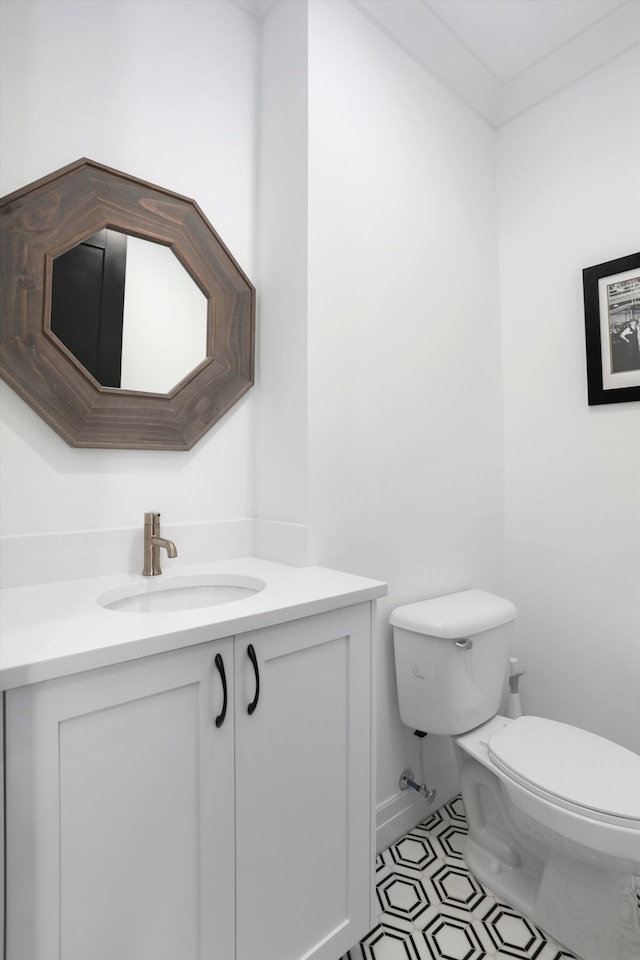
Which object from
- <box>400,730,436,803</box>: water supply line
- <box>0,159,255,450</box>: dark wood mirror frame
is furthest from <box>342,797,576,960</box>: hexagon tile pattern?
<box>0,159,255,450</box>: dark wood mirror frame

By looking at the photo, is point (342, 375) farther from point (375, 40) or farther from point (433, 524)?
point (375, 40)

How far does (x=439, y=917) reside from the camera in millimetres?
1311

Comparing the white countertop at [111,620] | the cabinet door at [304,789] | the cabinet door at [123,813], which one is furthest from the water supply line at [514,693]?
the cabinet door at [123,813]

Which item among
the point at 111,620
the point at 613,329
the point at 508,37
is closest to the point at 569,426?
the point at 613,329

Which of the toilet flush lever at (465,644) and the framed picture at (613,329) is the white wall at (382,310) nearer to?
the framed picture at (613,329)

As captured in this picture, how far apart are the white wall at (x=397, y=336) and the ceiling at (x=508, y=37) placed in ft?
0.24

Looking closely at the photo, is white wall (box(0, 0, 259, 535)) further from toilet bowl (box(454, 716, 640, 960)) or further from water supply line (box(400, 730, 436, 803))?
toilet bowl (box(454, 716, 640, 960))

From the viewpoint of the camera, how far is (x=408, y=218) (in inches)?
66.7

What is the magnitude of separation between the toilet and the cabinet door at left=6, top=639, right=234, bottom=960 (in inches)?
29.2

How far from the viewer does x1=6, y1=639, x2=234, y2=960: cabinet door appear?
73 cm

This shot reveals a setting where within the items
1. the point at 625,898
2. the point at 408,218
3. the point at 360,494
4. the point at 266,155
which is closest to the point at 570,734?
the point at 625,898

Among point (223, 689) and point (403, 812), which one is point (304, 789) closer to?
point (223, 689)

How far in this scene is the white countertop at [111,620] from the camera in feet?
2.44

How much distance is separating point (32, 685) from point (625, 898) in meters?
1.44
